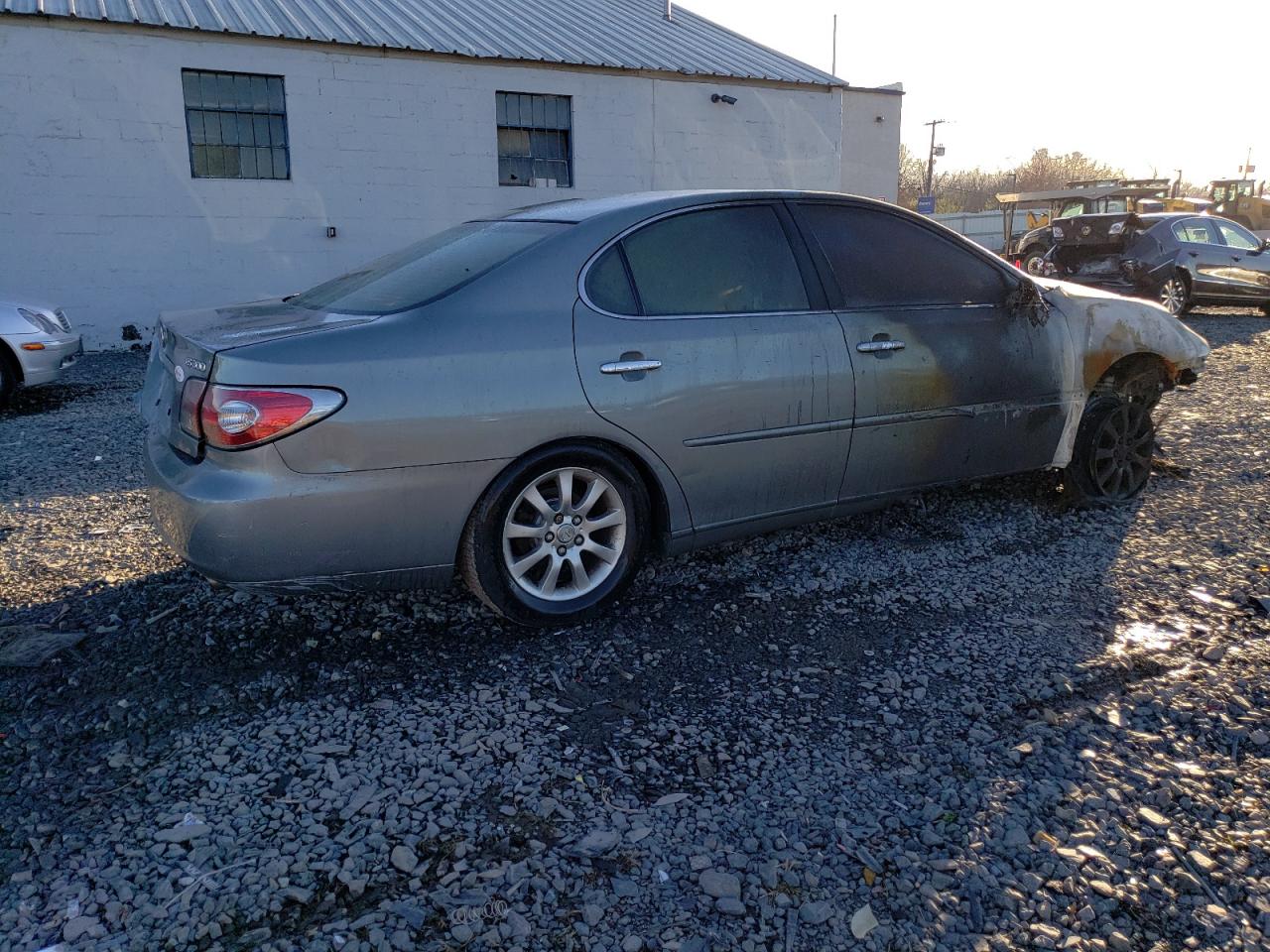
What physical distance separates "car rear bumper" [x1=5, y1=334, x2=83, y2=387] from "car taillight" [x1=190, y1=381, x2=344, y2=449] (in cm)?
632

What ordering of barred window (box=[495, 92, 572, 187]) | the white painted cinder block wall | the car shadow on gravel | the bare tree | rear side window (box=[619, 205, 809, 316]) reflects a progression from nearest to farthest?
rear side window (box=[619, 205, 809, 316])
the car shadow on gravel
the white painted cinder block wall
barred window (box=[495, 92, 572, 187])
the bare tree

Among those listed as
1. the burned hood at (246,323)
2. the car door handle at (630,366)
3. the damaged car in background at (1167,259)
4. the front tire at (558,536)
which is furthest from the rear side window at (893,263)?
the damaged car in background at (1167,259)

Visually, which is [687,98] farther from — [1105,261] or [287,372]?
[287,372]

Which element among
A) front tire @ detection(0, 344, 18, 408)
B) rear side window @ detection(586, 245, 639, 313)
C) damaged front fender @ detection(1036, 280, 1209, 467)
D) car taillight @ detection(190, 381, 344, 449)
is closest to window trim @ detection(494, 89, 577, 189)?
front tire @ detection(0, 344, 18, 408)

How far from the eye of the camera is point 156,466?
3.39 meters

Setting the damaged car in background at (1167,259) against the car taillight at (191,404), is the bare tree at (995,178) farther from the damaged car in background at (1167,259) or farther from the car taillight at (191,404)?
the car taillight at (191,404)

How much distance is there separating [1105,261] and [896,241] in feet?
39.5

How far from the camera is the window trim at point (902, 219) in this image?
4113mm

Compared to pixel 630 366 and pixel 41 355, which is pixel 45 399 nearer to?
pixel 41 355

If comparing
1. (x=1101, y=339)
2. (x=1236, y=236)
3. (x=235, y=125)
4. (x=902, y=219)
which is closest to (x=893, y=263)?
(x=902, y=219)

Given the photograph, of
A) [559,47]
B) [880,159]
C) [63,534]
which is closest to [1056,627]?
[63,534]

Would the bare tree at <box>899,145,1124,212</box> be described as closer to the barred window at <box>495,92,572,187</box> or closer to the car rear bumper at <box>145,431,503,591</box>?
the barred window at <box>495,92,572,187</box>

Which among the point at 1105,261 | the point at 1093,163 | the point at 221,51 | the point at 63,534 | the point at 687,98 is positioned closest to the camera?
the point at 63,534

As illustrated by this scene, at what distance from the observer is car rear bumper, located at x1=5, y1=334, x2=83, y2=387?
26.4ft
